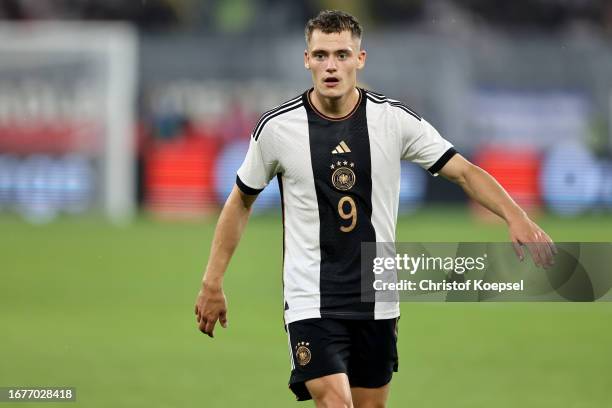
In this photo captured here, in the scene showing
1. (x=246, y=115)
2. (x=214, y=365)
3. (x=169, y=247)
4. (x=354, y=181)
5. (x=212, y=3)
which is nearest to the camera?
Answer: (x=354, y=181)

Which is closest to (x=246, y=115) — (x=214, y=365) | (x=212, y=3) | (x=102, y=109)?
(x=102, y=109)

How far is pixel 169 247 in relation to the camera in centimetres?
1847

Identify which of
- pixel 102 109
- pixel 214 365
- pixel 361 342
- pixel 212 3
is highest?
pixel 212 3

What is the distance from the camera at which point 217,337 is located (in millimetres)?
11836

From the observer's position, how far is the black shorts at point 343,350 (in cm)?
581

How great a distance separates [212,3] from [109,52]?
385 cm

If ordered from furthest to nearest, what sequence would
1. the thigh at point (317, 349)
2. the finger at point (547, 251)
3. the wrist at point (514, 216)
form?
the thigh at point (317, 349) → the wrist at point (514, 216) → the finger at point (547, 251)

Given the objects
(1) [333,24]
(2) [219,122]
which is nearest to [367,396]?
(1) [333,24]

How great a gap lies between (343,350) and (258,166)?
3.19 feet

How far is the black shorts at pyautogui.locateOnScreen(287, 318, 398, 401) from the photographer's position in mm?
5812

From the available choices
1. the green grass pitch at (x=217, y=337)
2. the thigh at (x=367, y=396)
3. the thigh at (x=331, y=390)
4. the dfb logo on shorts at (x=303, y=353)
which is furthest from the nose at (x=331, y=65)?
the green grass pitch at (x=217, y=337)

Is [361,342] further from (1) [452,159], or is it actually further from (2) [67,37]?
(2) [67,37]

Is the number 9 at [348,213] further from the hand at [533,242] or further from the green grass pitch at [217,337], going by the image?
the green grass pitch at [217,337]

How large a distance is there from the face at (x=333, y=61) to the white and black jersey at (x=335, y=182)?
7.3 inches
